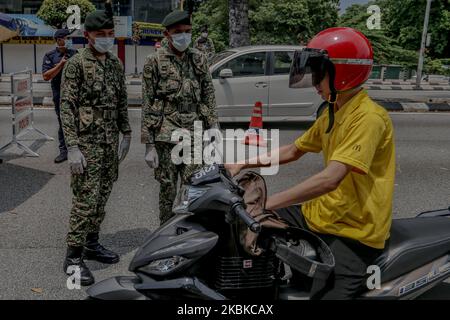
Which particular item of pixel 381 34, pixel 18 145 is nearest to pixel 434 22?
pixel 381 34

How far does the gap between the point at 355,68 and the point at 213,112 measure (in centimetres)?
200

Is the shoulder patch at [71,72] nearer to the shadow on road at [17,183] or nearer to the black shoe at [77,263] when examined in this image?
the black shoe at [77,263]

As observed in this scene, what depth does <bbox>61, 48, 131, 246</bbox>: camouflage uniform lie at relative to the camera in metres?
3.97

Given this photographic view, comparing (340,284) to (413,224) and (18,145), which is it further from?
(18,145)

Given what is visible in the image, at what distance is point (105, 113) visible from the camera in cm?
415

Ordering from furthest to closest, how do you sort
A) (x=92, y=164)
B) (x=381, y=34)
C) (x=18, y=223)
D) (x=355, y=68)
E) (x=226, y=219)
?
(x=381, y=34) → (x=18, y=223) → (x=92, y=164) → (x=355, y=68) → (x=226, y=219)

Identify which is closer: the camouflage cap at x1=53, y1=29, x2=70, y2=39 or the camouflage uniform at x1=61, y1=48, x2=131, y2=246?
the camouflage uniform at x1=61, y1=48, x2=131, y2=246

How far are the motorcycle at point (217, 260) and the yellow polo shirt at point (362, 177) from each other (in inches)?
7.2

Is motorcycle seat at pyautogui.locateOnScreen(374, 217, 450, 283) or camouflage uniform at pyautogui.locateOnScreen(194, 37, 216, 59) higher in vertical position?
camouflage uniform at pyautogui.locateOnScreen(194, 37, 216, 59)

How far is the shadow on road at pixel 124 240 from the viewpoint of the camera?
473 cm

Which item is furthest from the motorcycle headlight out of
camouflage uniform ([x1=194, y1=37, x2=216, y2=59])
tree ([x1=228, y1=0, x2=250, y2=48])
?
tree ([x1=228, y1=0, x2=250, y2=48])

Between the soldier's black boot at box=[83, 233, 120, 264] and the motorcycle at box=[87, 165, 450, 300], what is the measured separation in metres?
1.82

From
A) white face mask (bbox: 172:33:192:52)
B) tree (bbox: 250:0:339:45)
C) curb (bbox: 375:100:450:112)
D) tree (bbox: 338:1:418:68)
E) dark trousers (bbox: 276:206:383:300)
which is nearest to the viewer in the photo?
dark trousers (bbox: 276:206:383:300)

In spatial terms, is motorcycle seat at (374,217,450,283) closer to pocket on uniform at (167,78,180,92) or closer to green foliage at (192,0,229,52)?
pocket on uniform at (167,78,180,92)
